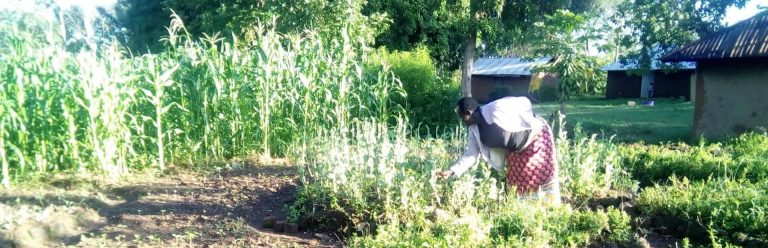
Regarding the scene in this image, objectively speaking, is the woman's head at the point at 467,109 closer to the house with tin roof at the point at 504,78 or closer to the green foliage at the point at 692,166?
the green foliage at the point at 692,166

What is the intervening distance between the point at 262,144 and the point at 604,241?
470cm

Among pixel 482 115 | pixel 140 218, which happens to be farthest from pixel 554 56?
pixel 140 218

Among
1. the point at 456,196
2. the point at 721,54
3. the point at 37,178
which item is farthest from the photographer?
the point at 721,54

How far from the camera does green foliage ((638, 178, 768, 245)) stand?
14.0 feet

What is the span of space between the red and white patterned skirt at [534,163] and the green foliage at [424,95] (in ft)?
20.2

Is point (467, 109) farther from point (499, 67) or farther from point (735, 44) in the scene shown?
point (499, 67)

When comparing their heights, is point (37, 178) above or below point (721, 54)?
below

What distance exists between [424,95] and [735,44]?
233 inches

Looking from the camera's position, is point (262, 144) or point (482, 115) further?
point (262, 144)

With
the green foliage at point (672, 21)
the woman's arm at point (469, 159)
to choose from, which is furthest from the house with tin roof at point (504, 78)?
the woman's arm at point (469, 159)

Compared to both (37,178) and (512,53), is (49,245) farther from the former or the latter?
(512,53)

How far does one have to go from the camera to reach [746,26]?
1123 cm

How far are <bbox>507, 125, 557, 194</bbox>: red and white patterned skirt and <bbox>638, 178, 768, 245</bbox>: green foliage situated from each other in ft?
3.52

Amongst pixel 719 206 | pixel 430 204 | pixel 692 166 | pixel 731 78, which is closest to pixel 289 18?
pixel 692 166
